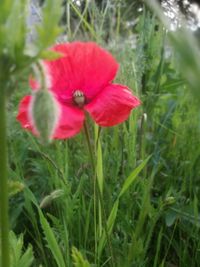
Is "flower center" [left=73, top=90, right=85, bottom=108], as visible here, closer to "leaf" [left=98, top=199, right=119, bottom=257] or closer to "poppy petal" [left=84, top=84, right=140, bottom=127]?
"poppy petal" [left=84, top=84, right=140, bottom=127]

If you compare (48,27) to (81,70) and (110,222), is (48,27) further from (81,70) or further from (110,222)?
(110,222)

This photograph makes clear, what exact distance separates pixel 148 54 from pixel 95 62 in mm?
882

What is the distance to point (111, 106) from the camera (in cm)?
88

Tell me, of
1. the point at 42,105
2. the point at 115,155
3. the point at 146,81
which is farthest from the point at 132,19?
the point at 42,105

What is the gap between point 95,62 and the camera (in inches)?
33.0

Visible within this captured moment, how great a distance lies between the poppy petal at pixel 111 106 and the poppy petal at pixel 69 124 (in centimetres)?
4

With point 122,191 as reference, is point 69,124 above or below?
above

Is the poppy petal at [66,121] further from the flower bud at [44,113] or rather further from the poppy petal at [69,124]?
the flower bud at [44,113]

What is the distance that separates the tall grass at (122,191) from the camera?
1.03 metres

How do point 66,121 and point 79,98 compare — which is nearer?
point 66,121

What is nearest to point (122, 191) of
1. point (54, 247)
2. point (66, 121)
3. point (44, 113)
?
point (54, 247)

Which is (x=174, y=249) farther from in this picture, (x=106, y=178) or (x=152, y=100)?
(x=152, y=100)

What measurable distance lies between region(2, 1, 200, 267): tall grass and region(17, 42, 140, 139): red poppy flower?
3.1 inches

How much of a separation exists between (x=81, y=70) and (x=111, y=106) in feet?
0.28
